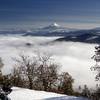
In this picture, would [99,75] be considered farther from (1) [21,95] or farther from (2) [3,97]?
(2) [3,97]

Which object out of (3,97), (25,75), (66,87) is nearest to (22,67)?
(25,75)

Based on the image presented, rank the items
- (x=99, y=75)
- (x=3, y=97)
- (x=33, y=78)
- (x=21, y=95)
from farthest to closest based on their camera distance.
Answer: (x=33, y=78) < (x=99, y=75) < (x=21, y=95) < (x=3, y=97)

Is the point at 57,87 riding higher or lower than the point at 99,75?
lower

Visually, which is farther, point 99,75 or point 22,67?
point 22,67

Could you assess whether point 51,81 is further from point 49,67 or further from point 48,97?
point 48,97

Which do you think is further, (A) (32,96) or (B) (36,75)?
(B) (36,75)

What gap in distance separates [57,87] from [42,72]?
696 cm

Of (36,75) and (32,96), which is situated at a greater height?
(36,75)

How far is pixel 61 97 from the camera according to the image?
44781 mm

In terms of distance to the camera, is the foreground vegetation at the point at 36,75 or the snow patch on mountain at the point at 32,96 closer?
the snow patch on mountain at the point at 32,96

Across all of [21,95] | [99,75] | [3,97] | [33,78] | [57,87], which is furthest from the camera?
[57,87]

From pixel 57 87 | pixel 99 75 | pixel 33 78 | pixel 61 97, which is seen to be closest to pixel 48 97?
pixel 61 97

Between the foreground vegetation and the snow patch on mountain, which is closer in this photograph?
the snow patch on mountain

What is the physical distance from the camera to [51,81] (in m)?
74.6
